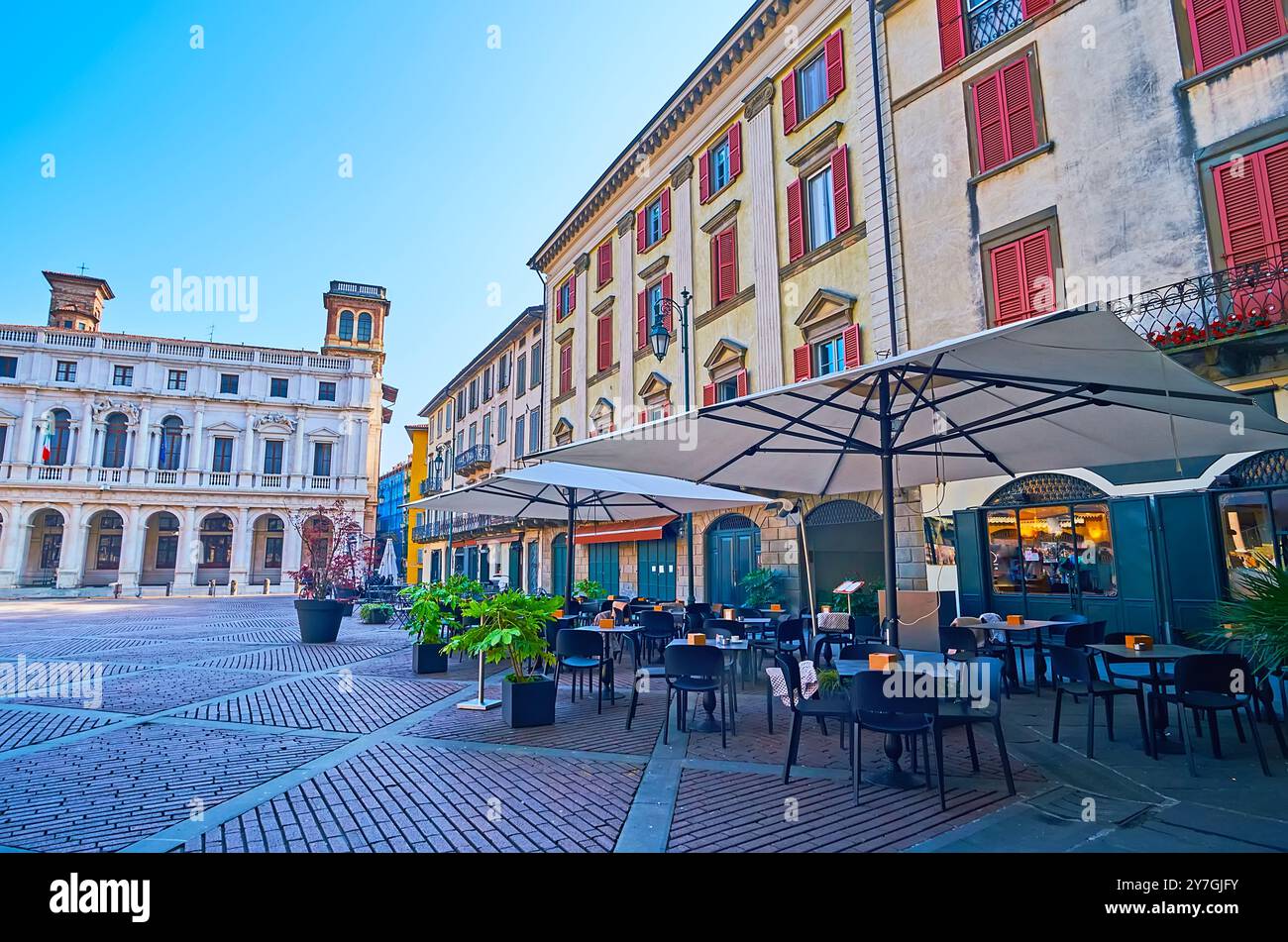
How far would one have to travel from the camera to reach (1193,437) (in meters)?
6.02

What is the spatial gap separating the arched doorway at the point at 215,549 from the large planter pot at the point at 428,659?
36571 mm

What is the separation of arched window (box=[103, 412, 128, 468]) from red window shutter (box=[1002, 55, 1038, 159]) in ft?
152

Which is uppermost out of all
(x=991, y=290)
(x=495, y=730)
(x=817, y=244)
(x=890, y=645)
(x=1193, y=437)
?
(x=817, y=244)

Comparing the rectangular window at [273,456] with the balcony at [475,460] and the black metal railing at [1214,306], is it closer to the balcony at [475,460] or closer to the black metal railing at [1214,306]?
the balcony at [475,460]

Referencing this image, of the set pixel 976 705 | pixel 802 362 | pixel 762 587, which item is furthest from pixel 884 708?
pixel 802 362

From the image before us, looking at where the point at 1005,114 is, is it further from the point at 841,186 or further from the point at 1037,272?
the point at 841,186

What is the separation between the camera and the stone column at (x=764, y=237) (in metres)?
14.7

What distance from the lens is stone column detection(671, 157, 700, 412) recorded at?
17547mm

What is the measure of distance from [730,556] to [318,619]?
936 cm

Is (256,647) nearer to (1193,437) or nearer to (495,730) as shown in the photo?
(495,730)

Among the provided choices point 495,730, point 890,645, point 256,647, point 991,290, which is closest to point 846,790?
point 890,645

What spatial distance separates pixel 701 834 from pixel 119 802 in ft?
12.7

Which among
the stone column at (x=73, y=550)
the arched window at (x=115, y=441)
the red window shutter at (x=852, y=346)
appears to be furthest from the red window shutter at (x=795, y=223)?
the stone column at (x=73, y=550)
